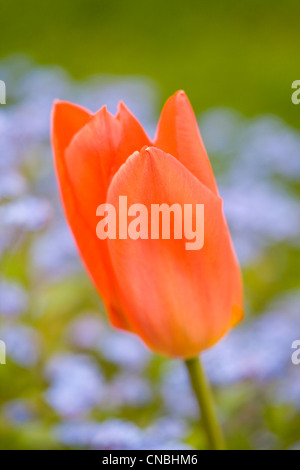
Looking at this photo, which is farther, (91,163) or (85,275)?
(85,275)

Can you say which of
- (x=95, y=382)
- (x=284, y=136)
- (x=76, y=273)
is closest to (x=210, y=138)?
(x=284, y=136)

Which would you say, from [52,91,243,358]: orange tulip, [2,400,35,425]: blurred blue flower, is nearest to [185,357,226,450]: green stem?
[52,91,243,358]: orange tulip

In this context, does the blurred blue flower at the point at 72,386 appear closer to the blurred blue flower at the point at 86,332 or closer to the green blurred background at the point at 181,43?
the blurred blue flower at the point at 86,332

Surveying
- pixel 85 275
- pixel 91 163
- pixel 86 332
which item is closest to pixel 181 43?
pixel 85 275

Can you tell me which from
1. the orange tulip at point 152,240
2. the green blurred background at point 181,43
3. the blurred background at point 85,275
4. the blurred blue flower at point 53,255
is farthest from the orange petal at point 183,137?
the green blurred background at point 181,43
